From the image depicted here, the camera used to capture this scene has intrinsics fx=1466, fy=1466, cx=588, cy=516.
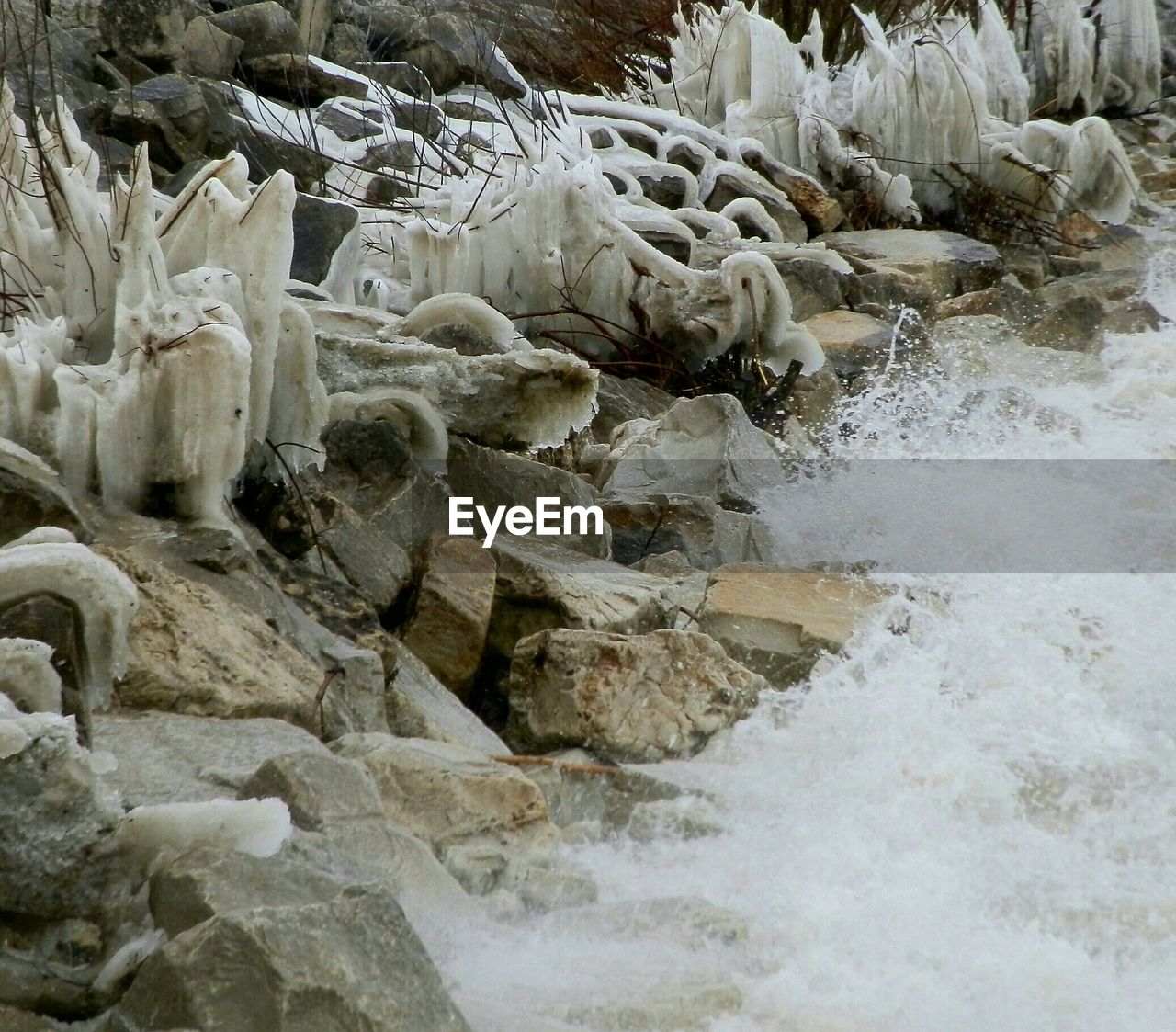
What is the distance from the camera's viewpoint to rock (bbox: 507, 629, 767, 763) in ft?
10.1

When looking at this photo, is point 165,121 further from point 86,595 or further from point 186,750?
point 186,750

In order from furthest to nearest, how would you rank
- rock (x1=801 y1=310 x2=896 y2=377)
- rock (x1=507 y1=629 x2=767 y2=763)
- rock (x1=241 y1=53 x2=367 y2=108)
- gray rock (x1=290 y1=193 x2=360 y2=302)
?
rock (x1=241 y1=53 x2=367 y2=108), rock (x1=801 y1=310 x2=896 y2=377), gray rock (x1=290 y1=193 x2=360 y2=302), rock (x1=507 y1=629 x2=767 y2=763)

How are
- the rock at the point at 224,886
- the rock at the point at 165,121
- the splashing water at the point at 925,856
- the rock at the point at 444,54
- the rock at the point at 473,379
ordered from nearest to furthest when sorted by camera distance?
the rock at the point at 224,886 < the splashing water at the point at 925,856 < the rock at the point at 473,379 < the rock at the point at 165,121 < the rock at the point at 444,54

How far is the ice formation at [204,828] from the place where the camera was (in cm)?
186

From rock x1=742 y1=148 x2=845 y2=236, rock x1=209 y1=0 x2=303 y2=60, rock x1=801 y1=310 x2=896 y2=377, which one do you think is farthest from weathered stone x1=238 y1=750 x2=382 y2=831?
rock x1=209 y1=0 x2=303 y2=60

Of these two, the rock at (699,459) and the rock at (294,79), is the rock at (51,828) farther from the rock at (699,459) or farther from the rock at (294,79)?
the rock at (294,79)

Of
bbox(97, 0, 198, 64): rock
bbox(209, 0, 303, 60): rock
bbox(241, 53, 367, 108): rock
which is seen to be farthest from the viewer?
bbox(209, 0, 303, 60): rock

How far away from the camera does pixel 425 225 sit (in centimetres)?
541

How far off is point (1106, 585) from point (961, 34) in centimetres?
577

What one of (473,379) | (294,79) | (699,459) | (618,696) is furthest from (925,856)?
(294,79)

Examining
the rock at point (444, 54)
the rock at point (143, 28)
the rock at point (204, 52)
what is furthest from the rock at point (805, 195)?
the rock at point (143, 28)

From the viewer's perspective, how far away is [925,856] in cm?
260

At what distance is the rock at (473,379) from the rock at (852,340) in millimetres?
2263

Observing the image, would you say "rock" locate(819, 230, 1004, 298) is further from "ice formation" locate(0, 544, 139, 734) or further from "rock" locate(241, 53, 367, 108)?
"ice formation" locate(0, 544, 139, 734)
